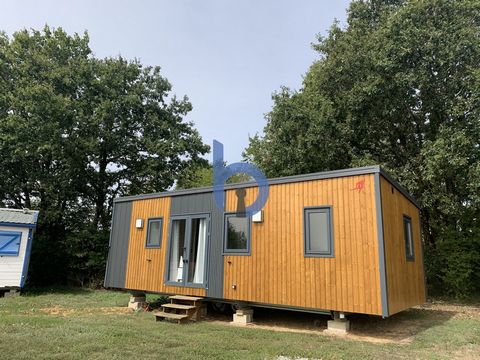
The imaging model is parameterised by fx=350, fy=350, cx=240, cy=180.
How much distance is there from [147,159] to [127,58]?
5.15 metres

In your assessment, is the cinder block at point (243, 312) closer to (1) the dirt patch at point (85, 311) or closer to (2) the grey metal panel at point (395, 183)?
(1) the dirt patch at point (85, 311)

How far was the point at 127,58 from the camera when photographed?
55.8ft

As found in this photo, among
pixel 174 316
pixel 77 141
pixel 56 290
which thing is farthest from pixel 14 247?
pixel 174 316

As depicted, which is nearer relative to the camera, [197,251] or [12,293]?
[197,251]

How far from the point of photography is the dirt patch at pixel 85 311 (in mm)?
7838

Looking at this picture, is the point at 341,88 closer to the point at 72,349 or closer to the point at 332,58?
the point at 332,58

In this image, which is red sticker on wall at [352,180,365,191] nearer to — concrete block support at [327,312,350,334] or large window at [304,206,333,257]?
large window at [304,206,333,257]

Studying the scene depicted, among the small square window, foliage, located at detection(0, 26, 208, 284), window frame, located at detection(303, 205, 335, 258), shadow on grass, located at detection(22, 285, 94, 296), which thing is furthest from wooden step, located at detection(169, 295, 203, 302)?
foliage, located at detection(0, 26, 208, 284)

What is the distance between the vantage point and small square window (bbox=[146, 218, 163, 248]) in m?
8.41

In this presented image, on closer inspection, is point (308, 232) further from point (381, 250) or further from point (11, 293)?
point (11, 293)

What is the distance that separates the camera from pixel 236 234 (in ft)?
24.1

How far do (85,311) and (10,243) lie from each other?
449 cm

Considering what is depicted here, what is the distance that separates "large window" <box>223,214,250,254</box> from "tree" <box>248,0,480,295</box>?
622cm

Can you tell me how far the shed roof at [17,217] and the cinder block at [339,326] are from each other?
979 centimetres
